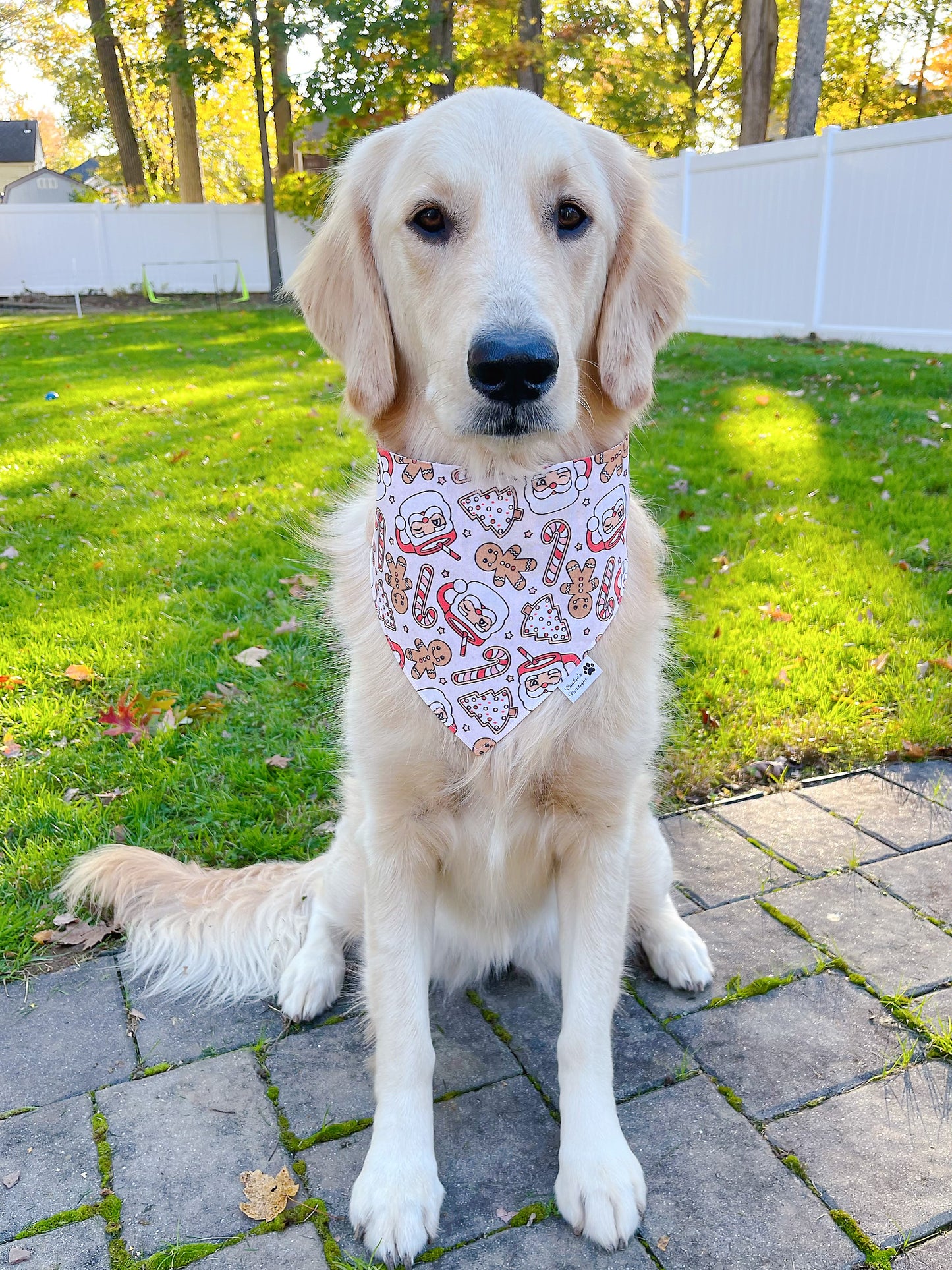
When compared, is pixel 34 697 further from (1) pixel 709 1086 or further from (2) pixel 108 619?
(1) pixel 709 1086

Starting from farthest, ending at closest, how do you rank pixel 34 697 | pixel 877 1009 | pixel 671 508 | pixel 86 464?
pixel 86 464 → pixel 671 508 → pixel 34 697 → pixel 877 1009

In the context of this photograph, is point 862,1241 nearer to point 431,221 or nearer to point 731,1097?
point 731,1097

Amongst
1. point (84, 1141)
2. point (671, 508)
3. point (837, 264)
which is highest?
point (837, 264)

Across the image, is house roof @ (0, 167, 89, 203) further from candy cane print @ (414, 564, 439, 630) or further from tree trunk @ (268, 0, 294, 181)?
candy cane print @ (414, 564, 439, 630)

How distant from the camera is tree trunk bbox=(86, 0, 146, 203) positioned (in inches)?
826

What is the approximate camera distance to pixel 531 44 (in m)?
18.0

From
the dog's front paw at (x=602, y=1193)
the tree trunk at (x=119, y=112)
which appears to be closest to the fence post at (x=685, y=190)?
the dog's front paw at (x=602, y=1193)

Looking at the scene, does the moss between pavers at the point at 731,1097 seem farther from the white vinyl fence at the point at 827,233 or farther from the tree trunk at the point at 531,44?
the tree trunk at the point at 531,44

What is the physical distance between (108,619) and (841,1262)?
3653mm

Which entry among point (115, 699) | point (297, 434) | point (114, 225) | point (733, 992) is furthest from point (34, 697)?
point (114, 225)

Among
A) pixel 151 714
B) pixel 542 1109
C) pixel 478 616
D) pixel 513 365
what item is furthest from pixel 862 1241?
pixel 151 714

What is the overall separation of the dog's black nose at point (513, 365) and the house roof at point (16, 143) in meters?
50.8

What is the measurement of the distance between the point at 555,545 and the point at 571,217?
0.68 m

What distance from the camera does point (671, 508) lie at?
540cm
